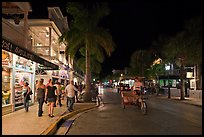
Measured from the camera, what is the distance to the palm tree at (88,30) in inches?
1036

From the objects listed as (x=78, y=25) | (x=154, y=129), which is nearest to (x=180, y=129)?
(x=154, y=129)

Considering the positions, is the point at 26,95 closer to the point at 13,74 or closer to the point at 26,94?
the point at 26,94

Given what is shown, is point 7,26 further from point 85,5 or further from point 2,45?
point 85,5

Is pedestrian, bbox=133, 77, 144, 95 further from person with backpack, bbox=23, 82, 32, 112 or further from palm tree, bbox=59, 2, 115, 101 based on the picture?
palm tree, bbox=59, 2, 115, 101

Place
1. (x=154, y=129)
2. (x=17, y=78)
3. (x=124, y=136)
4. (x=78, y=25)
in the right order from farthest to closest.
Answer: (x=78, y=25) < (x=17, y=78) < (x=154, y=129) < (x=124, y=136)

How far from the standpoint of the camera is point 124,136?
9867 millimetres

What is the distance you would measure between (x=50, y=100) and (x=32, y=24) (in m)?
16.0

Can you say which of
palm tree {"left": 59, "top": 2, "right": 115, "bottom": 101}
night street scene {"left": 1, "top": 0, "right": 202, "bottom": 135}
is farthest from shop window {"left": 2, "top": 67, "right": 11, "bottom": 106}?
palm tree {"left": 59, "top": 2, "right": 115, "bottom": 101}

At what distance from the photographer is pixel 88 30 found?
26.8 m

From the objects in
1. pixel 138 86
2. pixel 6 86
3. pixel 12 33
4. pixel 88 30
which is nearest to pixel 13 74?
pixel 6 86

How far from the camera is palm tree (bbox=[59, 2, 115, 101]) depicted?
86.3 ft

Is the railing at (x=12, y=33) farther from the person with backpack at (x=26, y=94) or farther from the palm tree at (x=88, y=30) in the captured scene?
the palm tree at (x=88, y=30)

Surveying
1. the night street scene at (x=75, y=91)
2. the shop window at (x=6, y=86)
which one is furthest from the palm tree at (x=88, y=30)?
the shop window at (x=6, y=86)

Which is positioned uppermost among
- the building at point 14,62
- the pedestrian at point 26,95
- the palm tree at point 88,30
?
the palm tree at point 88,30
